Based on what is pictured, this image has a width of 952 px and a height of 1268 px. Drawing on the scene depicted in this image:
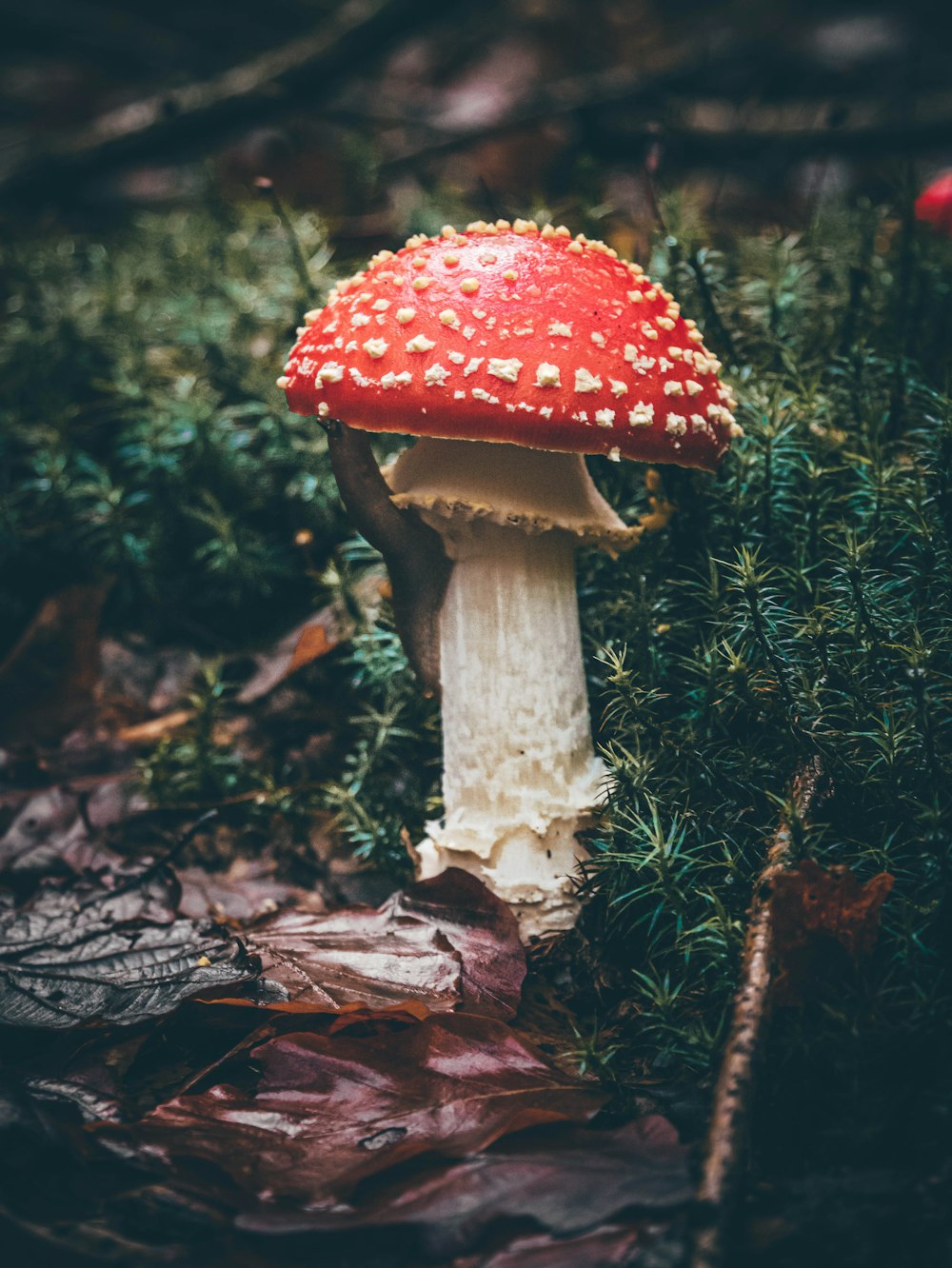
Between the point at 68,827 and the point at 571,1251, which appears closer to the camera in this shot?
the point at 571,1251

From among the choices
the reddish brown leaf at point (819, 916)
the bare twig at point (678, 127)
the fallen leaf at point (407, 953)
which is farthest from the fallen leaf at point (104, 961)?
the bare twig at point (678, 127)

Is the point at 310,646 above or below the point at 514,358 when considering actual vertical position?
below

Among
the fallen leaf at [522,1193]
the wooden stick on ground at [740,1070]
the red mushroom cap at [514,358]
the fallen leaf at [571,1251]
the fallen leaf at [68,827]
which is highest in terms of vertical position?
the red mushroom cap at [514,358]

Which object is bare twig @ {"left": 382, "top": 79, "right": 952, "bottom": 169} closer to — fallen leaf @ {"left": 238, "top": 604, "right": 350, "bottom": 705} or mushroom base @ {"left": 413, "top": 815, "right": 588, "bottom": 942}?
fallen leaf @ {"left": 238, "top": 604, "right": 350, "bottom": 705}

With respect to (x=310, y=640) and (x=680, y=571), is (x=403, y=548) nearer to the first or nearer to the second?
(x=310, y=640)

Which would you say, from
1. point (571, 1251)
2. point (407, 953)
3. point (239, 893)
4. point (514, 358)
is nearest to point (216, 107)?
point (514, 358)

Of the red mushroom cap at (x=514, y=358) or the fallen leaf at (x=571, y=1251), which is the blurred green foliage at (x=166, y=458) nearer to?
the red mushroom cap at (x=514, y=358)

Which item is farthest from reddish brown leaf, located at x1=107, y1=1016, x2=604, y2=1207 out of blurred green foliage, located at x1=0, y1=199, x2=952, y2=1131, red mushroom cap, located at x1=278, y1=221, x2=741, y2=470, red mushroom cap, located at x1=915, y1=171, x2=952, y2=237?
red mushroom cap, located at x1=915, y1=171, x2=952, y2=237
